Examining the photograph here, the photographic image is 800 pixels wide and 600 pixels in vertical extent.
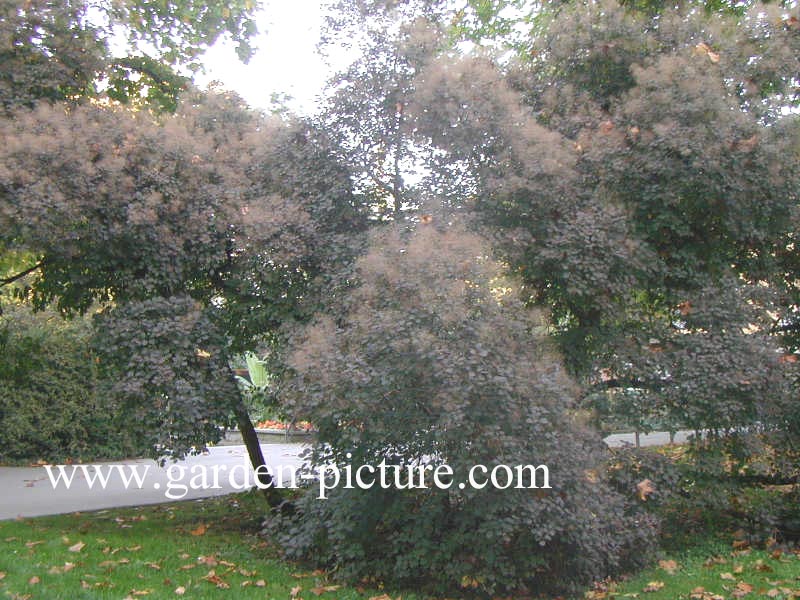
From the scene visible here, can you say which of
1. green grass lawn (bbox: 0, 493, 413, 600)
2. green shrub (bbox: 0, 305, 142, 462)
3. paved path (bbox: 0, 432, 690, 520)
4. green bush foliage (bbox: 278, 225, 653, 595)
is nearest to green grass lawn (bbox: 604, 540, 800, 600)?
green bush foliage (bbox: 278, 225, 653, 595)

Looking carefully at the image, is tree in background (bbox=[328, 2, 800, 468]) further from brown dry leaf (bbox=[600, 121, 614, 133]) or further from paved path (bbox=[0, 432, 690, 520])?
paved path (bbox=[0, 432, 690, 520])

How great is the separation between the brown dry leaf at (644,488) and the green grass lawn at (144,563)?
8.19 feet

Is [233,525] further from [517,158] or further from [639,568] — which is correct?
[517,158]

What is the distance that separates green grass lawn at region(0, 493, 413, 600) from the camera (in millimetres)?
5324

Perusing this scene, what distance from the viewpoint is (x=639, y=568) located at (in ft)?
21.0

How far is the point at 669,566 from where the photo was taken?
6.47m

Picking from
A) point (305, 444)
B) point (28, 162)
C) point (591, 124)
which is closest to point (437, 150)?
point (591, 124)

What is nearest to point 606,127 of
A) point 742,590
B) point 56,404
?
point 742,590

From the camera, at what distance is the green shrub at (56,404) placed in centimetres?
1215

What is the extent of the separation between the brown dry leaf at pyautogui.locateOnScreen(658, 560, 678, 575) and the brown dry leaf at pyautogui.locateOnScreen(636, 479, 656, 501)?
556 mm

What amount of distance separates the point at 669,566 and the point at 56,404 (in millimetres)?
10201

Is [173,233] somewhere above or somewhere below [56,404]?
above

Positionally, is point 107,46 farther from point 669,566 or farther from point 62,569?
point 669,566

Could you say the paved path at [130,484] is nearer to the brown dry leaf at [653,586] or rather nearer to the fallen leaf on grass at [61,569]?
the brown dry leaf at [653,586]
